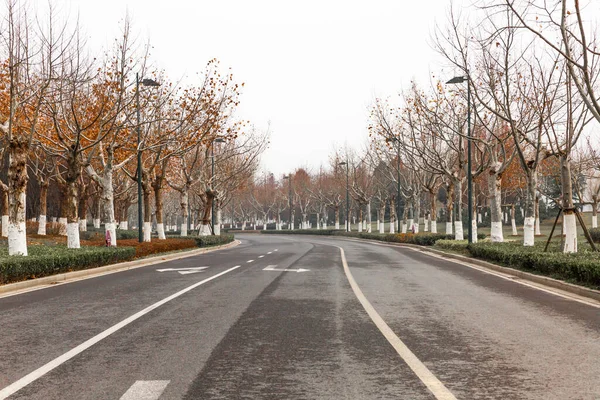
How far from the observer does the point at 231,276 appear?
15.8 m

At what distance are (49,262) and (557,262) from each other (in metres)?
12.5

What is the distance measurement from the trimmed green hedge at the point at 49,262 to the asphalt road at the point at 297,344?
137cm

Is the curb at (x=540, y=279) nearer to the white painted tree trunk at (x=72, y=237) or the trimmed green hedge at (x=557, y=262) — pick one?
the trimmed green hedge at (x=557, y=262)

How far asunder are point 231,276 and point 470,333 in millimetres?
9289

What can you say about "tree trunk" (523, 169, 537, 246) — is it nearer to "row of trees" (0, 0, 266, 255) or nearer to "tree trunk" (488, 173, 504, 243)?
"tree trunk" (488, 173, 504, 243)

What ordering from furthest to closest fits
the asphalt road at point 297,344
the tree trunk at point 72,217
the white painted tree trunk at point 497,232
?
1. the white painted tree trunk at point 497,232
2. the tree trunk at point 72,217
3. the asphalt road at point 297,344

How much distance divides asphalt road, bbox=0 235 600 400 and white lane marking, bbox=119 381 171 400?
0.05 feet

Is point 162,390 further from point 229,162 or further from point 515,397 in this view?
point 229,162

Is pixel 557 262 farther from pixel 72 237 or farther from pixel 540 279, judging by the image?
pixel 72 237

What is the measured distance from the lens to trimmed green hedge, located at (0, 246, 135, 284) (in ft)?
42.9

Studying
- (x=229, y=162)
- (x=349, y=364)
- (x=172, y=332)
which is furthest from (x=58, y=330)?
(x=229, y=162)

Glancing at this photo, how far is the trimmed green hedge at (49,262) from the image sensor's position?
13.1m

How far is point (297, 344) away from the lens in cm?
678

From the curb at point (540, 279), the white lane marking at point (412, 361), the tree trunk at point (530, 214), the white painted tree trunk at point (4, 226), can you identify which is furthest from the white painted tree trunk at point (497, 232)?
the white painted tree trunk at point (4, 226)
